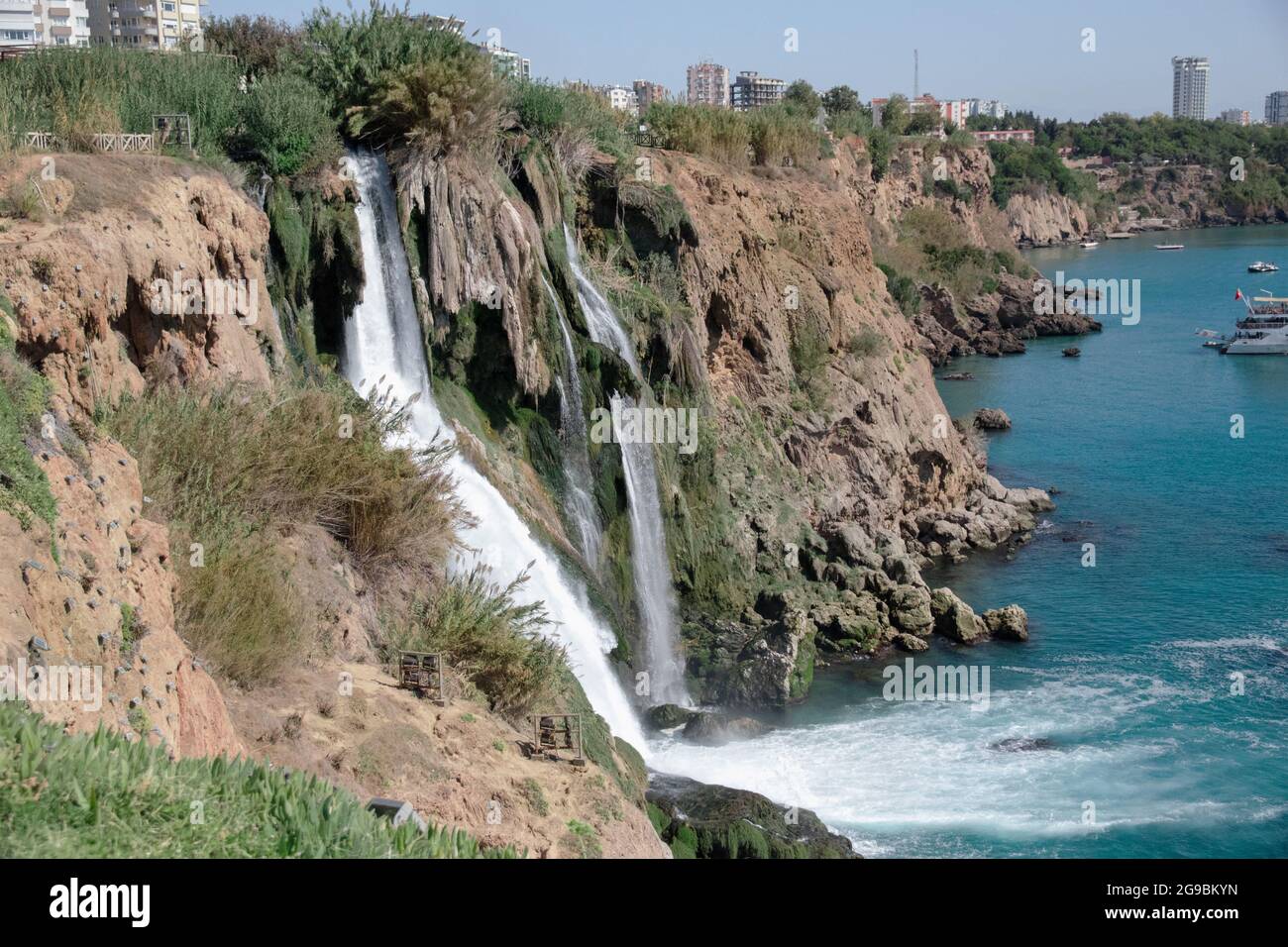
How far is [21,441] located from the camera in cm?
792

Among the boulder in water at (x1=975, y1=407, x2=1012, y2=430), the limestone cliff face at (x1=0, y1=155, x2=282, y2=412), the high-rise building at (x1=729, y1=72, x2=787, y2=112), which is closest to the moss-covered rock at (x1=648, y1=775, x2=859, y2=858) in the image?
the limestone cliff face at (x1=0, y1=155, x2=282, y2=412)

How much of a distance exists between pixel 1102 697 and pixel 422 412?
11.6m

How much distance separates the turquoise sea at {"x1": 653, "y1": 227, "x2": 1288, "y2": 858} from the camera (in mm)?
16234

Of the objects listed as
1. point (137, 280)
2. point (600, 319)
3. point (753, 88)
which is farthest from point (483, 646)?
point (753, 88)

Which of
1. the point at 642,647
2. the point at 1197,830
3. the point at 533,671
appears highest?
the point at 533,671

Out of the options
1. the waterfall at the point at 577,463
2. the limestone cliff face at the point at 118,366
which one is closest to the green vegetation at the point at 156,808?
the limestone cliff face at the point at 118,366

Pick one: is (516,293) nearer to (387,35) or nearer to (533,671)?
(387,35)

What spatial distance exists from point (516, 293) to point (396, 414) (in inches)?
174

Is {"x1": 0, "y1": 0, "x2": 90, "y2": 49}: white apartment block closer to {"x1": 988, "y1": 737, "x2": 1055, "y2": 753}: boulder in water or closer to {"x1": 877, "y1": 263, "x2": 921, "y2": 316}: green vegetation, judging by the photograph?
{"x1": 877, "y1": 263, "x2": 921, "y2": 316}: green vegetation

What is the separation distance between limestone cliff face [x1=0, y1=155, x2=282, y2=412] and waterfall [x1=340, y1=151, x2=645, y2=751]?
184 centimetres

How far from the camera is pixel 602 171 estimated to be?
23781mm
